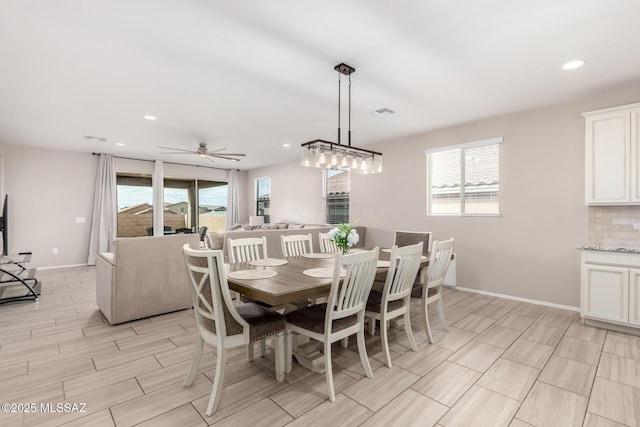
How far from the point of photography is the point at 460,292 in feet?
14.9

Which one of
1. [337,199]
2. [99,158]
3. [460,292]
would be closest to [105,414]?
[460,292]

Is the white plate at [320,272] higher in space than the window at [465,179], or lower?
lower

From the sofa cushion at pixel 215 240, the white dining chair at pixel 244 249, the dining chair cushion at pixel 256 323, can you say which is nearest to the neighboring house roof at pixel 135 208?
the sofa cushion at pixel 215 240

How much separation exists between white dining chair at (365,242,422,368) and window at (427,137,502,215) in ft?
8.59

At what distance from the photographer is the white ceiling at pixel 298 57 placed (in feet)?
6.73

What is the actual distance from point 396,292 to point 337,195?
4463mm

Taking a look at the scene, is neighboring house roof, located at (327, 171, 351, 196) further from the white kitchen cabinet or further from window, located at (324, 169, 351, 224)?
the white kitchen cabinet

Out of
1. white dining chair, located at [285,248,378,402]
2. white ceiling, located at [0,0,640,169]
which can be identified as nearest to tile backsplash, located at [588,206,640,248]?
white ceiling, located at [0,0,640,169]

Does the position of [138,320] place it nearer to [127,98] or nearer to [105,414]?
[105,414]

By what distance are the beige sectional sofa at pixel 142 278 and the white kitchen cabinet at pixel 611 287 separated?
453 centimetres

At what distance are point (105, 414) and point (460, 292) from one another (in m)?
4.45

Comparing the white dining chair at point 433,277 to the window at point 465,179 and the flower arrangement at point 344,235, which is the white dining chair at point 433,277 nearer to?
the flower arrangement at point 344,235

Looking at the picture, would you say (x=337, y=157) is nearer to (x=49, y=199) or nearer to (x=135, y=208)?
(x=135, y=208)

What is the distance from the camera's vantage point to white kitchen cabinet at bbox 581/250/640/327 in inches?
116
